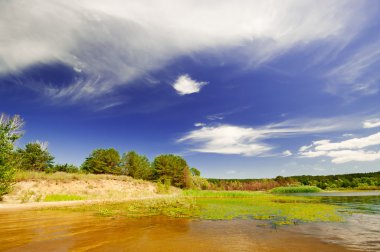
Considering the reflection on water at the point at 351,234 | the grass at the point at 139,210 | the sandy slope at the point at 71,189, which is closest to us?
the reflection on water at the point at 351,234

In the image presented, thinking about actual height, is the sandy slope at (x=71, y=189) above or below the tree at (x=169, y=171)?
below

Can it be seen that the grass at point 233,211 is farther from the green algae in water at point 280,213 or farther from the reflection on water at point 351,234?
the reflection on water at point 351,234

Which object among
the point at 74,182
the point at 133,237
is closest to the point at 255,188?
the point at 74,182

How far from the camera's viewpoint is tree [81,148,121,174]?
6581 cm

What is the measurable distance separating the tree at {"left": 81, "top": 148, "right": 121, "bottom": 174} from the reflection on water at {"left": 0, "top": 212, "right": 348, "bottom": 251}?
55926mm

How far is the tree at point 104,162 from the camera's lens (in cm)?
6581

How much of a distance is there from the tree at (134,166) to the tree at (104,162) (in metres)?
3.25

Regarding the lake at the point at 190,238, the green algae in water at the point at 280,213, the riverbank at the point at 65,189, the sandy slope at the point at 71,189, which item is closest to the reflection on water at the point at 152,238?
the lake at the point at 190,238

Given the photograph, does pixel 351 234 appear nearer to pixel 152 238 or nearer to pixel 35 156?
pixel 152 238

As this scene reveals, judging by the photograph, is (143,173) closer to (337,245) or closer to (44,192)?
(44,192)

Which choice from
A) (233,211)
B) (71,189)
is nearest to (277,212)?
(233,211)

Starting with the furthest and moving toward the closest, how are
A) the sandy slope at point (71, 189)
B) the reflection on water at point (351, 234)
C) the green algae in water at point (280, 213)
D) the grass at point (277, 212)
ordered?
the sandy slope at point (71, 189), the grass at point (277, 212), the green algae in water at point (280, 213), the reflection on water at point (351, 234)

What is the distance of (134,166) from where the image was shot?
236 ft

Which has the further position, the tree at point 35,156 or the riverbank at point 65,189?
the tree at point 35,156
